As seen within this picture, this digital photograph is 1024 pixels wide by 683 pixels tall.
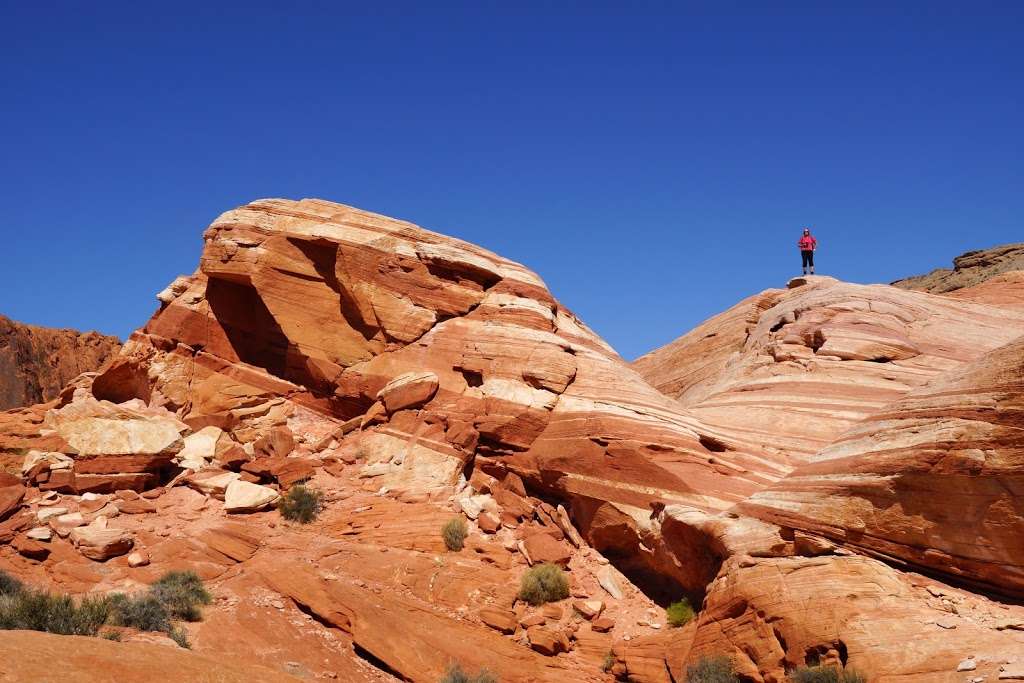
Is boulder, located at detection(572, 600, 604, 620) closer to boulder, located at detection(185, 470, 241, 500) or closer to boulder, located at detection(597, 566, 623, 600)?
boulder, located at detection(597, 566, 623, 600)

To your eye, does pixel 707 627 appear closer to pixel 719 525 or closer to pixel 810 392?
pixel 719 525

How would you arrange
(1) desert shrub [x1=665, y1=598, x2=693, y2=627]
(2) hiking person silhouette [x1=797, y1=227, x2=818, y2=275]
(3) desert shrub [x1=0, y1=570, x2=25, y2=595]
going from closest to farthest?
(3) desert shrub [x1=0, y1=570, x2=25, y2=595] < (1) desert shrub [x1=665, y1=598, x2=693, y2=627] < (2) hiking person silhouette [x1=797, y1=227, x2=818, y2=275]

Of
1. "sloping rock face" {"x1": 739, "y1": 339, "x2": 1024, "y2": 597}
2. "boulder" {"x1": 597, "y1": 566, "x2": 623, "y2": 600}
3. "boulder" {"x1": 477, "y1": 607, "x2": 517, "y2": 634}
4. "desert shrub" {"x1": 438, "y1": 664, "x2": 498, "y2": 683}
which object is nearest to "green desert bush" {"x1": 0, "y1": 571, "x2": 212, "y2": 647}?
"desert shrub" {"x1": 438, "y1": 664, "x2": 498, "y2": 683}

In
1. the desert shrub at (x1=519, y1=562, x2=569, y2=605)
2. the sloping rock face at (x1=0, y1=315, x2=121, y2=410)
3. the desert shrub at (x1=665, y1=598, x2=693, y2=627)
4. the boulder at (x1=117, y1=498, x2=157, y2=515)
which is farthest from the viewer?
the sloping rock face at (x1=0, y1=315, x2=121, y2=410)

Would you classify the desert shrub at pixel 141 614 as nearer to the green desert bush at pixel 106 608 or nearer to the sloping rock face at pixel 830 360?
the green desert bush at pixel 106 608

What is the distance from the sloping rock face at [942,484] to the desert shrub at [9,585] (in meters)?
12.9

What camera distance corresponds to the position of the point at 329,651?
14523mm

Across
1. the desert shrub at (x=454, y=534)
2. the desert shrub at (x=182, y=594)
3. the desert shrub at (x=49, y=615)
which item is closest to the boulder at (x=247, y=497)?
the desert shrub at (x=182, y=594)

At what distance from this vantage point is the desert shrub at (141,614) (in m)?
13.3

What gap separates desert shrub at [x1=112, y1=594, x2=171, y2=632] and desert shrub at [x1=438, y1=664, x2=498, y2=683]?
4.66 metres

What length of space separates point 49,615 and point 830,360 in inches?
700

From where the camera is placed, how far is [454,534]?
17859 millimetres

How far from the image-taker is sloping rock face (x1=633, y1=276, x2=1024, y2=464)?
739 inches

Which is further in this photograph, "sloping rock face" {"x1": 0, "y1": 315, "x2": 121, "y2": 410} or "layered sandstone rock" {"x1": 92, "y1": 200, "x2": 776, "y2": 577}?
"sloping rock face" {"x1": 0, "y1": 315, "x2": 121, "y2": 410}
